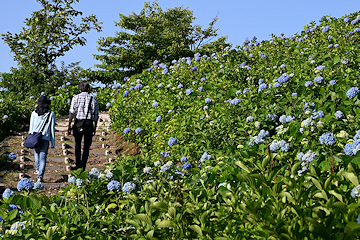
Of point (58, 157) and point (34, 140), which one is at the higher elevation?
point (34, 140)

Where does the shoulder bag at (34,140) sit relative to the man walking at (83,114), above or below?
below

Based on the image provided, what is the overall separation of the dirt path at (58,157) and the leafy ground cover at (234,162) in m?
0.65

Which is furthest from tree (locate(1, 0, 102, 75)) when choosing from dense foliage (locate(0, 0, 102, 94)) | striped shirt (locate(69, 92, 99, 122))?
striped shirt (locate(69, 92, 99, 122))

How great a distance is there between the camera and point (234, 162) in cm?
253

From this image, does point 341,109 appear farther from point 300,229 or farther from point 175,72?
point 175,72

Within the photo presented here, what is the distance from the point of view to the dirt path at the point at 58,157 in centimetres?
607

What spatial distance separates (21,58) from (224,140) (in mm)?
11655

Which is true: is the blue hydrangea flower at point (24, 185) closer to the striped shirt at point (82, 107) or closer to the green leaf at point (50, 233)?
the green leaf at point (50, 233)

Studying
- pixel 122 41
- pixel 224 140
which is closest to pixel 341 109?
pixel 224 140

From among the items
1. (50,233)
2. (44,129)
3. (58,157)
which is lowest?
(50,233)

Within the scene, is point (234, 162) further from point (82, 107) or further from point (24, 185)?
point (82, 107)

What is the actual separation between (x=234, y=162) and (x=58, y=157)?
220 inches

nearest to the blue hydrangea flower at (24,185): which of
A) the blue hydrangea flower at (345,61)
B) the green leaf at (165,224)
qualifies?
the green leaf at (165,224)

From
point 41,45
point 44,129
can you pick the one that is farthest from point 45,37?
point 44,129
